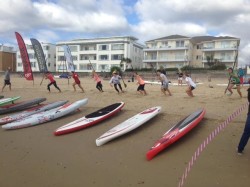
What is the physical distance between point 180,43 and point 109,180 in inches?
2073

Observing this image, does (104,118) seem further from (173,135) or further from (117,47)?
(117,47)

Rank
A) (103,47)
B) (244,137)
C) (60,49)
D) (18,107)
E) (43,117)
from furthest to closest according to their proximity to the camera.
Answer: (60,49), (103,47), (18,107), (43,117), (244,137)

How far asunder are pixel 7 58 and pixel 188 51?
4564 centimetres

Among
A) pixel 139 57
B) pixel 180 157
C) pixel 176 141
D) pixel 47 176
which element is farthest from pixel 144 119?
pixel 139 57

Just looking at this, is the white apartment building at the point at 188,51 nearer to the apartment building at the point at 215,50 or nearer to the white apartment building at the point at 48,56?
the apartment building at the point at 215,50

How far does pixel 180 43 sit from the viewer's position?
5538cm

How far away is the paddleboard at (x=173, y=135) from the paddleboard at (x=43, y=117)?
4303 mm

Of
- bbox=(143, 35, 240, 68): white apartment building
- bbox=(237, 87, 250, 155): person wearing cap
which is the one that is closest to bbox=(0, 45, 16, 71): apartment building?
bbox=(143, 35, 240, 68): white apartment building

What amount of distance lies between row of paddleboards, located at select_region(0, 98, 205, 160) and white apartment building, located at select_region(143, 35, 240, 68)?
141 ft

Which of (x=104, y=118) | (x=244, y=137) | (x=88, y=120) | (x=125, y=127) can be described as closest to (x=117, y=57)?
(x=104, y=118)

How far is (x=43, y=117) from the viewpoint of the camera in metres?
9.37

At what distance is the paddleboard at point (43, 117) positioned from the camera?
873cm

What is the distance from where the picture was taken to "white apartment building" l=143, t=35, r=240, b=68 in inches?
2056

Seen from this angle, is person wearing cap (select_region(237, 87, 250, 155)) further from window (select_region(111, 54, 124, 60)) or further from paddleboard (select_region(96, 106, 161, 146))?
window (select_region(111, 54, 124, 60))
